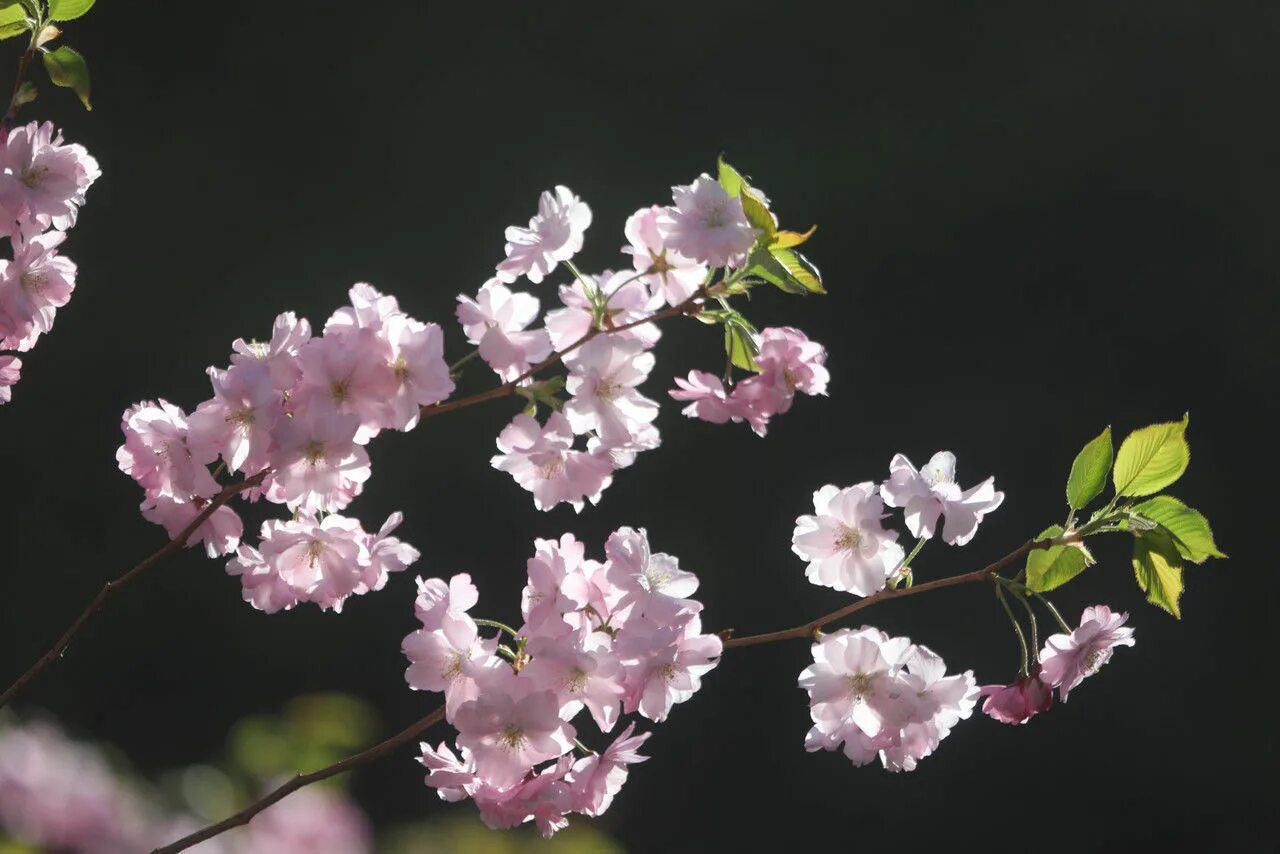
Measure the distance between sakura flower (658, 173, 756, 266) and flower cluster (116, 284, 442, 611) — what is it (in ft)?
0.41

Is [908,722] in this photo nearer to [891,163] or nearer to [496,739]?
[496,739]

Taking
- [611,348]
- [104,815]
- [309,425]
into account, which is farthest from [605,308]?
[104,815]

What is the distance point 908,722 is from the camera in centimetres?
70

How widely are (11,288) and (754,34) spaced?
1780mm

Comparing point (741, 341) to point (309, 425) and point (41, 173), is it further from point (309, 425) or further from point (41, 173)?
point (41, 173)

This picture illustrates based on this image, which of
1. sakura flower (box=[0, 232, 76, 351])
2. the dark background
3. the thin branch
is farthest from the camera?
the dark background

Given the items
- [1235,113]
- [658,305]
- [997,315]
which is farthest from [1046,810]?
[658,305]

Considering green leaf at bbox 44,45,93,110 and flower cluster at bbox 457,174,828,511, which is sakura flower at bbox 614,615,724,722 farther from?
green leaf at bbox 44,45,93,110

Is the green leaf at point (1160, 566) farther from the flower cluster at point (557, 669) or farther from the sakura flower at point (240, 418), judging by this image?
the sakura flower at point (240, 418)

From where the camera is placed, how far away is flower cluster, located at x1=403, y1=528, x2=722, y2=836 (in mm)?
637

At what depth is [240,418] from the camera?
66cm

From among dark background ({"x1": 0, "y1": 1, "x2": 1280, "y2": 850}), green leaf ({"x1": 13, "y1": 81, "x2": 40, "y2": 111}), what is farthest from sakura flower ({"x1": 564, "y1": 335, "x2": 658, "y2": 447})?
dark background ({"x1": 0, "y1": 1, "x2": 1280, "y2": 850})

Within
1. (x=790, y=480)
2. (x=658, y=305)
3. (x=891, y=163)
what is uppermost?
(x=658, y=305)

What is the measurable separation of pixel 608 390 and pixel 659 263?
0.23ft
